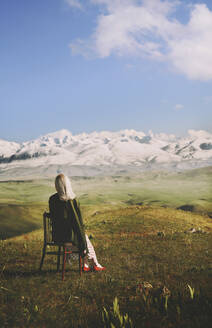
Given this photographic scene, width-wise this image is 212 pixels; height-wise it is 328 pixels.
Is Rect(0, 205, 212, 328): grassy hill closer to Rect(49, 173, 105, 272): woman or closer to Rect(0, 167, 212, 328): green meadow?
Rect(0, 167, 212, 328): green meadow

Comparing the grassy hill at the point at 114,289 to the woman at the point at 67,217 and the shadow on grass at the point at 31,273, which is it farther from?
the woman at the point at 67,217

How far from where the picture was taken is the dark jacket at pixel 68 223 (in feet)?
27.2

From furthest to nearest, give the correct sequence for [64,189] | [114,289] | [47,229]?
1. [47,229]
2. [64,189]
3. [114,289]

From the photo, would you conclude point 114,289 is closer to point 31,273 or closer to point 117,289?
point 117,289

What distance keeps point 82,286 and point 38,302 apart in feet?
4.56

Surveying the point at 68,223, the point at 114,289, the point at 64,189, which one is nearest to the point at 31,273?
the point at 68,223

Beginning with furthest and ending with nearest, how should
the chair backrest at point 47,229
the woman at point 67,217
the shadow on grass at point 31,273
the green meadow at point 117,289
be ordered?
the chair backrest at point 47,229 < the shadow on grass at point 31,273 < the woman at point 67,217 < the green meadow at point 117,289

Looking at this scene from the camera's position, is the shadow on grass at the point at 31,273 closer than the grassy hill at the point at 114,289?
No

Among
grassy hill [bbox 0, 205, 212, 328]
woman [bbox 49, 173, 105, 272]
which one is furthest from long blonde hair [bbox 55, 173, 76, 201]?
grassy hill [bbox 0, 205, 212, 328]

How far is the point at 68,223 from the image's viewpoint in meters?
8.41

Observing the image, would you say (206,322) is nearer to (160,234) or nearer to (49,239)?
(49,239)

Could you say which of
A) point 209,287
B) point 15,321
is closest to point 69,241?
point 15,321

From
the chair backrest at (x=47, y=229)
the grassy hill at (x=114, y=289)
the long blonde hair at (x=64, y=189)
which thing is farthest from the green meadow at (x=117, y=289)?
the long blonde hair at (x=64, y=189)

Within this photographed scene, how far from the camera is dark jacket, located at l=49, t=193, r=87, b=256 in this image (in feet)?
27.2
